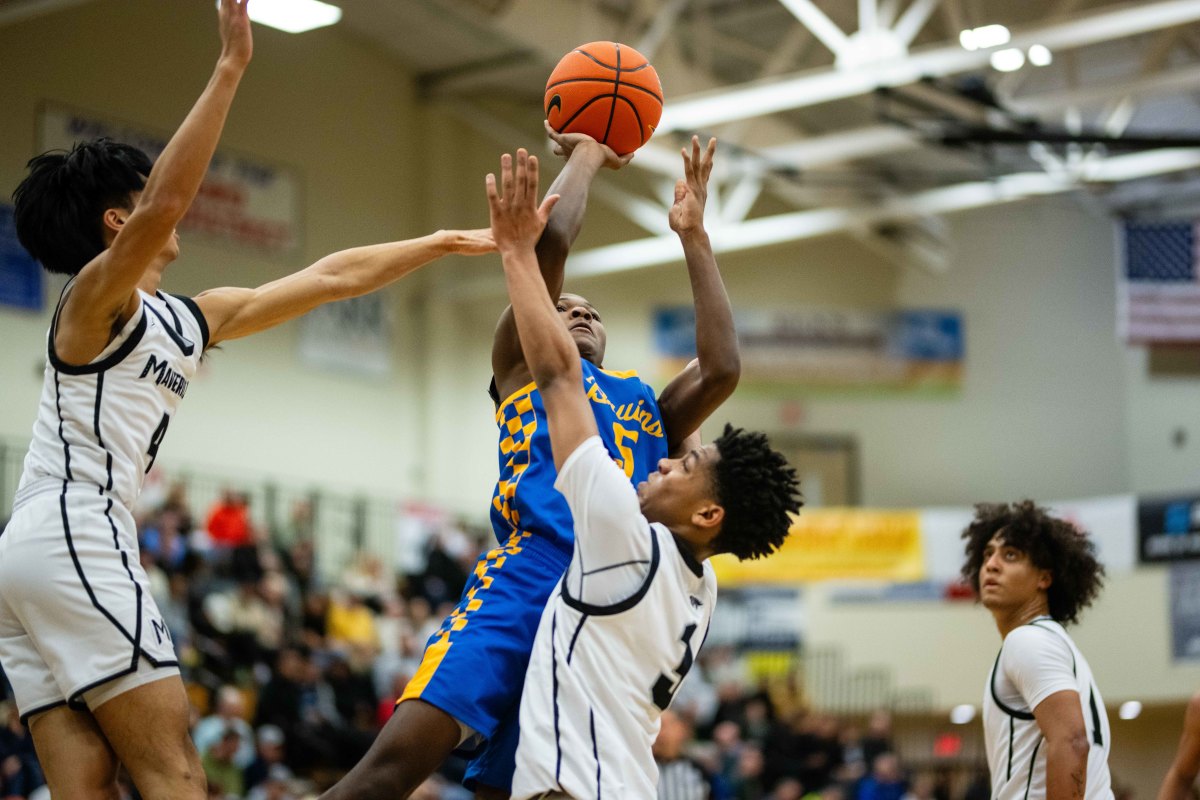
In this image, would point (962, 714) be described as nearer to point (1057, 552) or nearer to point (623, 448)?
point (1057, 552)

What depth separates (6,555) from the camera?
3.74 metres

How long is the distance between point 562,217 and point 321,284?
2.62ft

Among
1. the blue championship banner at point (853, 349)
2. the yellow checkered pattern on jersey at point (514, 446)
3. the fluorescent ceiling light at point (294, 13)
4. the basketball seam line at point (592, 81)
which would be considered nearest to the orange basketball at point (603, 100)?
the basketball seam line at point (592, 81)

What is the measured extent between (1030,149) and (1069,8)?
547 cm

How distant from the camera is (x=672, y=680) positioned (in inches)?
148

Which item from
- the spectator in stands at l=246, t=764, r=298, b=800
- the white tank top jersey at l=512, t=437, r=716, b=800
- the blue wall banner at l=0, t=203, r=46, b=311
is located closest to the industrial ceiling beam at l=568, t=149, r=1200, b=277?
the blue wall banner at l=0, t=203, r=46, b=311

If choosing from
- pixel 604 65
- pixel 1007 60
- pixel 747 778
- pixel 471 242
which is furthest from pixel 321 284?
pixel 1007 60

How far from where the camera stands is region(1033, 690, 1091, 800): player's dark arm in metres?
4.58

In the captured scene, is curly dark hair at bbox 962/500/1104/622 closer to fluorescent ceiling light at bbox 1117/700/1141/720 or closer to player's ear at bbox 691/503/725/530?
player's ear at bbox 691/503/725/530

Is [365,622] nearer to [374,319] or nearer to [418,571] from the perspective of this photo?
[418,571]

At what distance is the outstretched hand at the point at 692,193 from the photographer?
179 inches

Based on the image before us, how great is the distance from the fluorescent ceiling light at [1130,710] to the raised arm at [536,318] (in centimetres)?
1652

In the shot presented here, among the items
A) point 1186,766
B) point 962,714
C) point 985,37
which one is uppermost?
point 985,37

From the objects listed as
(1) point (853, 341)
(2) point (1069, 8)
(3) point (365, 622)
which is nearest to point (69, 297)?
(3) point (365, 622)
